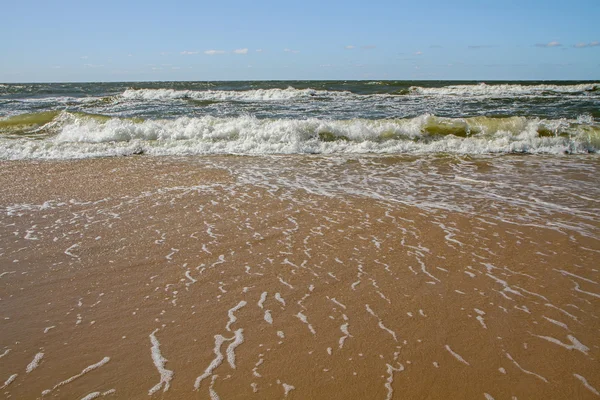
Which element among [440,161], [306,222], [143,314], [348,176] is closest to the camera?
[143,314]

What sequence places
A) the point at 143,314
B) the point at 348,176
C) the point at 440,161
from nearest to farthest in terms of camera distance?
1. the point at 143,314
2. the point at 348,176
3. the point at 440,161

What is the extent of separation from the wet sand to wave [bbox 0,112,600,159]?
4433mm

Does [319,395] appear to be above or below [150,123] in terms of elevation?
below

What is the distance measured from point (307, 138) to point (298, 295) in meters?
8.46

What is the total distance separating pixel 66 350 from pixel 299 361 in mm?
1374

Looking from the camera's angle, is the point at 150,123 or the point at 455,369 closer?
the point at 455,369

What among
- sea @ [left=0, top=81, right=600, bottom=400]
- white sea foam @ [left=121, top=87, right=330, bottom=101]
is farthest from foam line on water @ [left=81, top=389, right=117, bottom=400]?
white sea foam @ [left=121, top=87, right=330, bottom=101]

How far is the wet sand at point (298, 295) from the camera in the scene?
2434 mm

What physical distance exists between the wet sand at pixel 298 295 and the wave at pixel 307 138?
4433mm

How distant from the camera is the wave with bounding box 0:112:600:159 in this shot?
10.7 meters

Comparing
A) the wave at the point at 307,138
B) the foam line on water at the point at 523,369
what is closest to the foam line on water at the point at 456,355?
the foam line on water at the point at 523,369

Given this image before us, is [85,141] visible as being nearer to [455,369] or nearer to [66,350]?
[66,350]

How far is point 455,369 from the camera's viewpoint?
249 cm

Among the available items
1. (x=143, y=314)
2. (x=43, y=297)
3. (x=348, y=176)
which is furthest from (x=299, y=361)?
(x=348, y=176)
